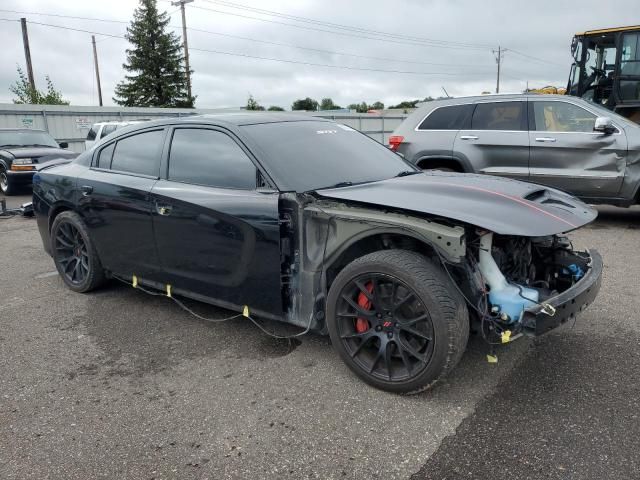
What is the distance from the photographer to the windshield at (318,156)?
11.6ft

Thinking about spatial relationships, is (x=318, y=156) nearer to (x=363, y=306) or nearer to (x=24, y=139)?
(x=363, y=306)

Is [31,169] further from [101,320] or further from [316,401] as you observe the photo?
[316,401]

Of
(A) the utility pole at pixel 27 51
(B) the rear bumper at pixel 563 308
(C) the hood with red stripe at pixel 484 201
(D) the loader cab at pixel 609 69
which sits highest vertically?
(A) the utility pole at pixel 27 51

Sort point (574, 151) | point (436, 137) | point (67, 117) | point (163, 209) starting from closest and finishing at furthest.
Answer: point (163, 209), point (574, 151), point (436, 137), point (67, 117)

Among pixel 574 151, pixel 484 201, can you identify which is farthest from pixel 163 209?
pixel 574 151

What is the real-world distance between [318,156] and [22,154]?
10.4m

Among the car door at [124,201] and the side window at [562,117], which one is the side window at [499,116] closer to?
the side window at [562,117]

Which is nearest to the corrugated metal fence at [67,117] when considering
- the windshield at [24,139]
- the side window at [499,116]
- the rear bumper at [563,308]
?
the windshield at [24,139]

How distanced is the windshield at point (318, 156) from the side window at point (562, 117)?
391cm

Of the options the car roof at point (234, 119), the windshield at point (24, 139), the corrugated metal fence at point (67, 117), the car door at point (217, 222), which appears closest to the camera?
the car door at point (217, 222)

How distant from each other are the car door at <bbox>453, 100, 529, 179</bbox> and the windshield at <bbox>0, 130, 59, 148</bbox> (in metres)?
10.1

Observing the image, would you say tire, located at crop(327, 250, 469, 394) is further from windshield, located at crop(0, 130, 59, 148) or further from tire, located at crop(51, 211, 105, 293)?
windshield, located at crop(0, 130, 59, 148)

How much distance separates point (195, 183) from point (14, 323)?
1.98 metres

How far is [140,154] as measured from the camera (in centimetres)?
437
